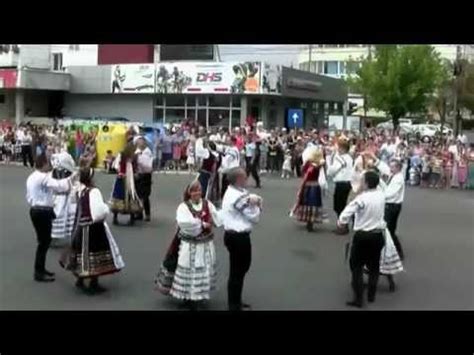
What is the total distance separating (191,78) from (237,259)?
28.7 m

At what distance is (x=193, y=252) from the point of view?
25.2 feet

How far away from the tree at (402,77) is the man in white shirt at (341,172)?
3632 cm

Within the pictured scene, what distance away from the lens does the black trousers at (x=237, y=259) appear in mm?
7594

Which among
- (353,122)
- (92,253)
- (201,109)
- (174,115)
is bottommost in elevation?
(92,253)

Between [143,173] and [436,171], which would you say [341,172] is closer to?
[143,173]

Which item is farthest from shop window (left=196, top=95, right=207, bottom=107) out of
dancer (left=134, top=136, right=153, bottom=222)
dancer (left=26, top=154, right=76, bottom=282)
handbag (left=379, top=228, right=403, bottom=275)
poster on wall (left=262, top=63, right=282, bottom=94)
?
handbag (left=379, top=228, right=403, bottom=275)

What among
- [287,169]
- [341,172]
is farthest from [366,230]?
[287,169]

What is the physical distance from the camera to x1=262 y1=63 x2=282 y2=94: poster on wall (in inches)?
1362

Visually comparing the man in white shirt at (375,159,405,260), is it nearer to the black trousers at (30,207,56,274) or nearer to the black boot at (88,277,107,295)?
the black boot at (88,277,107,295)

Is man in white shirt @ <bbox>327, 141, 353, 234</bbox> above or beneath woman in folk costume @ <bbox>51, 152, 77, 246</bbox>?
above

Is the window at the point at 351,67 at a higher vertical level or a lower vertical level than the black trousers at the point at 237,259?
higher

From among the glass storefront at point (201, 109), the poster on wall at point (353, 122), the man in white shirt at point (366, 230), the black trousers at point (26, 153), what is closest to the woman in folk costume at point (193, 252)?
the man in white shirt at point (366, 230)

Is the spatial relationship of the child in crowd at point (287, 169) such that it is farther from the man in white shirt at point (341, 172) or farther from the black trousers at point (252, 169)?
the man in white shirt at point (341, 172)

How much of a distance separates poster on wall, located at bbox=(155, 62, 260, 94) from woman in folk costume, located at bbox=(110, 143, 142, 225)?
21.9m
